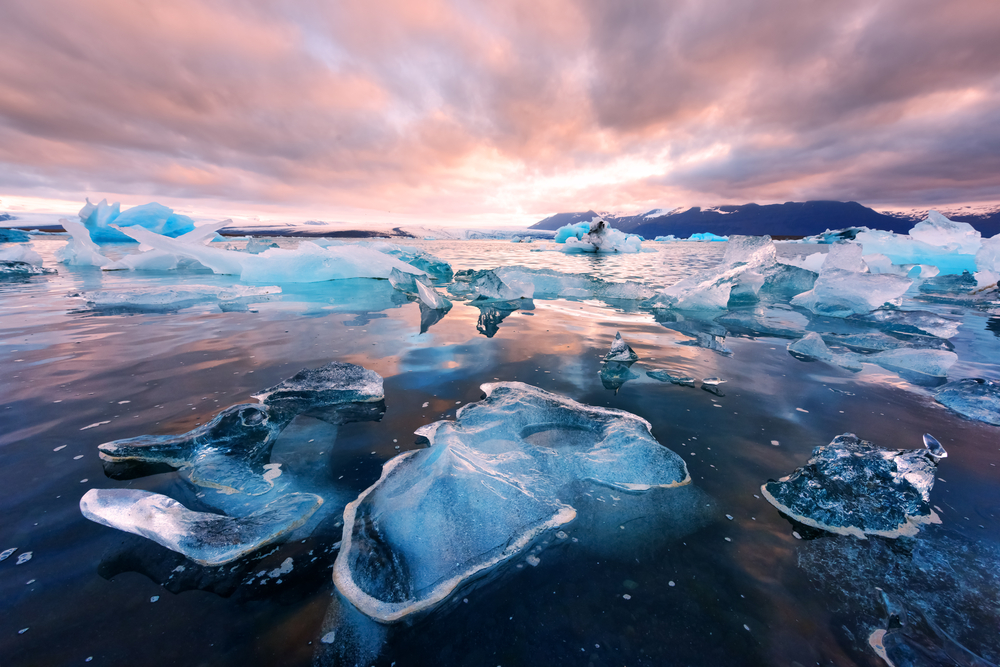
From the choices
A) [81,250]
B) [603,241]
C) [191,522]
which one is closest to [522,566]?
[191,522]

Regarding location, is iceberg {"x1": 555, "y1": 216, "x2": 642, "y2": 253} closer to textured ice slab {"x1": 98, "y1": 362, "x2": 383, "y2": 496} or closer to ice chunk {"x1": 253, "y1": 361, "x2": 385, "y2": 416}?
ice chunk {"x1": 253, "y1": 361, "x2": 385, "y2": 416}

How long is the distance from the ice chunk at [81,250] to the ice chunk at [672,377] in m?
18.0

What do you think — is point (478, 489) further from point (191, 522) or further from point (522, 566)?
point (191, 522)

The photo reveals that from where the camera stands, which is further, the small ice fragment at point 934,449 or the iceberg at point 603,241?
the iceberg at point 603,241

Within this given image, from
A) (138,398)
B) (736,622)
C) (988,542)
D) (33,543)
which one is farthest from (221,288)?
(988,542)

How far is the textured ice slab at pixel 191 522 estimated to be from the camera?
1500 millimetres

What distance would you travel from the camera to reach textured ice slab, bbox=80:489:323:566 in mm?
1500

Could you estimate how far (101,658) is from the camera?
112cm

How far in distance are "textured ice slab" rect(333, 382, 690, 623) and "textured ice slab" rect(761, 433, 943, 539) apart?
502 millimetres

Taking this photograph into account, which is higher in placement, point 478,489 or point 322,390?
point 322,390

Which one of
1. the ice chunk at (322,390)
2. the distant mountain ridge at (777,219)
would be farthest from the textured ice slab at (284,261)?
the distant mountain ridge at (777,219)

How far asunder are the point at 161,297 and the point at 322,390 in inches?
245

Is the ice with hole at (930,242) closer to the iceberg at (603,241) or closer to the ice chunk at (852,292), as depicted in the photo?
the ice chunk at (852,292)

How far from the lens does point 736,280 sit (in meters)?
7.15
